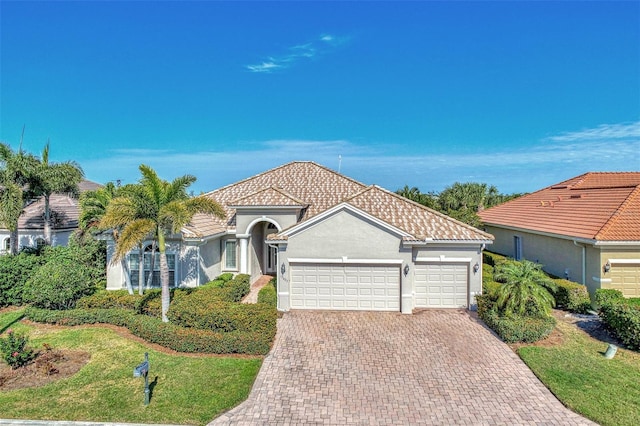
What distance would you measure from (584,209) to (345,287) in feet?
47.7

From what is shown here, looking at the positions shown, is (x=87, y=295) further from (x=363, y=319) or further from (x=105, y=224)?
(x=363, y=319)

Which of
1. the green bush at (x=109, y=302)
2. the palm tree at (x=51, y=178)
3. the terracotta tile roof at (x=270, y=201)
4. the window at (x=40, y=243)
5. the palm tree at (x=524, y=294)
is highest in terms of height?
the palm tree at (x=51, y=178)

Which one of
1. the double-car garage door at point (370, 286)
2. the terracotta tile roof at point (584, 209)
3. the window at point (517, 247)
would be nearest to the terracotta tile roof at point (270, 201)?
the double-car garage door at point (370, 286)

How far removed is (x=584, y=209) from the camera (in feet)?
64.0

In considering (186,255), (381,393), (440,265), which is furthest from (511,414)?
(186,255)

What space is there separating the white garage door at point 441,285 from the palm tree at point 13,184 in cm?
2050

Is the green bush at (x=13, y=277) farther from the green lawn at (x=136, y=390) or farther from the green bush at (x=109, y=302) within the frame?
the green lawn at (x=136, y=390)

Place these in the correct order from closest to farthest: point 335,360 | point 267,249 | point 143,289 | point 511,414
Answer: point 511,414 → point 335,360 → point 143,289 → point 267,249

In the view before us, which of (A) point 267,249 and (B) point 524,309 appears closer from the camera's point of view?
(B) point 524,309

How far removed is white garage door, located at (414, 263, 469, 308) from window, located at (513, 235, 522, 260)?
10.3m

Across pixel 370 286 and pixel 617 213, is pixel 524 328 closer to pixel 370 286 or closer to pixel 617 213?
pixel 370 286

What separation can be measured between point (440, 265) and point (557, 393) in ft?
24.3

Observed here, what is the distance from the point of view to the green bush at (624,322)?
11750 millimetres

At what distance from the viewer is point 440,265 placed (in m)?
16.2
